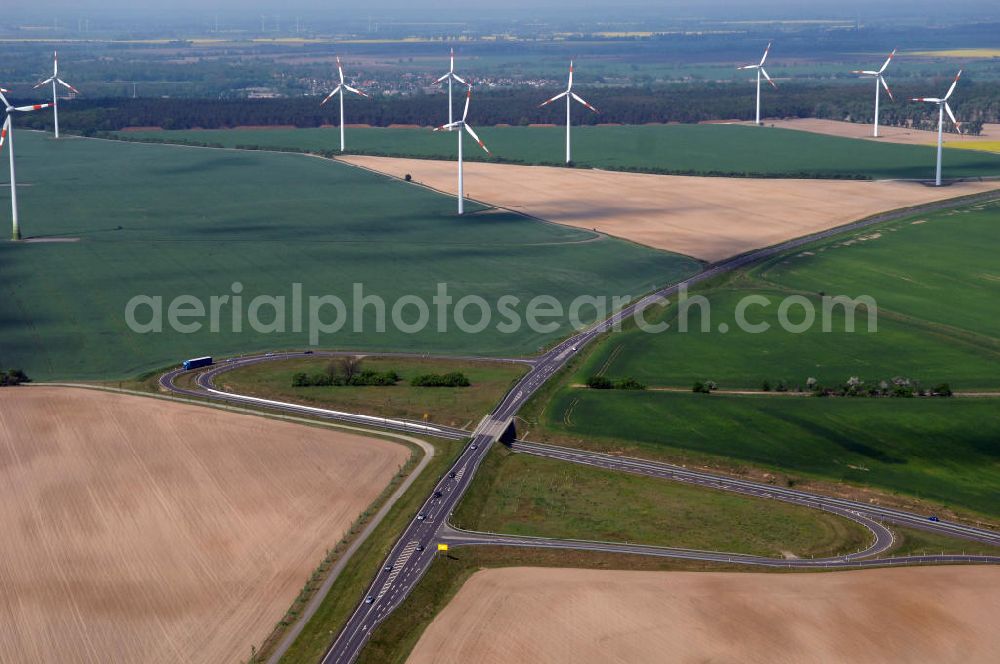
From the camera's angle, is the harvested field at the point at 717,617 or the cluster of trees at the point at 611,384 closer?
the harvested field at the point at 717,617

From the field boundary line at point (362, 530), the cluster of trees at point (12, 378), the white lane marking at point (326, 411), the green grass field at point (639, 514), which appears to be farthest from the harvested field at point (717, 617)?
the cluster of trees at point (12, 378)

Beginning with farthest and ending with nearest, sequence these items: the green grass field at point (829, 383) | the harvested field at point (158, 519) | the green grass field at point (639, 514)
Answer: the green grass field at point (829, 383) < the green grass field at point (639, 514) < the harvested field at point (158, 519)

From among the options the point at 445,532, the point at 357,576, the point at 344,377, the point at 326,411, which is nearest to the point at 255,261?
the point at 344,377

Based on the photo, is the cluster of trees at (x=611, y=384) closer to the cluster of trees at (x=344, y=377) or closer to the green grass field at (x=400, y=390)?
the green grass field at (x=400, y=390)

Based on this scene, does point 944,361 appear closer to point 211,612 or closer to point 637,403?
point 637,403

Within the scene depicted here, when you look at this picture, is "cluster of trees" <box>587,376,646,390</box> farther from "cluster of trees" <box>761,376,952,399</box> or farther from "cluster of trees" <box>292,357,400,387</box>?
"cluster of trees" <box>292,357,400,387</box>

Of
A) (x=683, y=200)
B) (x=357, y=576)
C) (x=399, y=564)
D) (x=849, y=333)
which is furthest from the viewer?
(x=683, y=200)

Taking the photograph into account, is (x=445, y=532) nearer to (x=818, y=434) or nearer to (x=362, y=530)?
(x=362, y=530)
